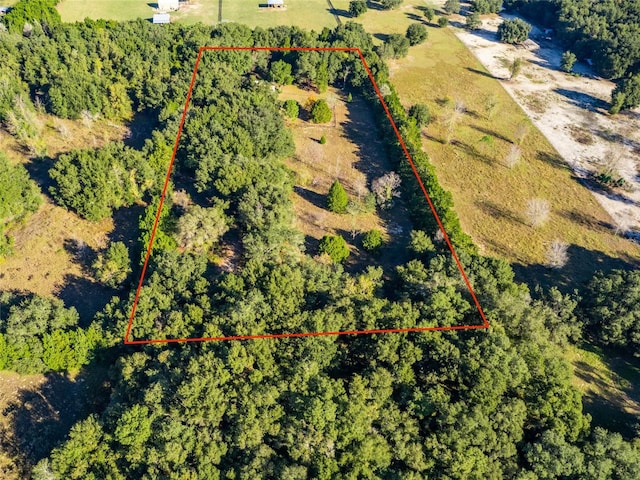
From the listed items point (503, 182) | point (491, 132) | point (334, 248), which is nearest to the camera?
point (334, 248)

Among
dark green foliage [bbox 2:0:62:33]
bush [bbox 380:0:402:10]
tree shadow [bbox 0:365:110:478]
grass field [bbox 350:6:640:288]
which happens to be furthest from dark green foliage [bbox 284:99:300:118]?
bush [bbox 380:0:402:10]

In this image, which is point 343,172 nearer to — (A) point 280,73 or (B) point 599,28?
(A) point 280,73

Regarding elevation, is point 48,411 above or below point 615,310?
below

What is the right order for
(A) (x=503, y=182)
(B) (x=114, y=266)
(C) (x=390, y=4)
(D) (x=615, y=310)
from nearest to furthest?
(D) (x=615, y=310) < (B) (x=114, y=266) < (A) (x=503, y=182) < (C) (x=390, y=4)

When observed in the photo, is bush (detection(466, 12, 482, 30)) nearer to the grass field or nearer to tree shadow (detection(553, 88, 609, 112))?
the grass field

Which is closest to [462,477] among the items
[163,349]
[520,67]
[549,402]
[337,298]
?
[549,402]

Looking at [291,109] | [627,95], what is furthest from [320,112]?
[627,95]

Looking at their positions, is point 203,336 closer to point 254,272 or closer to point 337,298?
point 254,272
